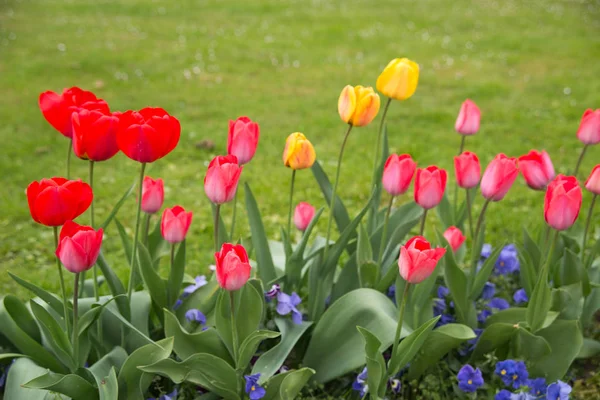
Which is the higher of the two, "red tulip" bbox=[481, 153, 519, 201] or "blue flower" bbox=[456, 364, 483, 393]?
"red tulip" bbox=[481, 153, 519, 201]

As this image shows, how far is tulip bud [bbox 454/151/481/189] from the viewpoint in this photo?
2.32 meters

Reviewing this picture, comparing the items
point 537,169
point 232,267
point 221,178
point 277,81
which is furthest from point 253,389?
point 277,81

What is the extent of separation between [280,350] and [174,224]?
1.75 ft

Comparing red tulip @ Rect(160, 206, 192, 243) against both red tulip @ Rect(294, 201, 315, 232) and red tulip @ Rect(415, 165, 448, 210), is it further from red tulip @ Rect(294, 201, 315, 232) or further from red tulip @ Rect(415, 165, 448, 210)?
red tulip @ Rect(415, 165, 448, 210)

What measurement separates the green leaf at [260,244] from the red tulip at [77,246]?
2.33 ft

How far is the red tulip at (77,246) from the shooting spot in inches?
68.1

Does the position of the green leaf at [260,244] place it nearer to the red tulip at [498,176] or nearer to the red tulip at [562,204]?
the red tulip at [498,176]

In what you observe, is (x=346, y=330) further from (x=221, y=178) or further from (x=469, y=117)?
(x=469, y=117)

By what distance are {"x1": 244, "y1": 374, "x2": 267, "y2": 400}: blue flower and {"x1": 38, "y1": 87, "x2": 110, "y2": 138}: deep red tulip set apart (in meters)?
0.91

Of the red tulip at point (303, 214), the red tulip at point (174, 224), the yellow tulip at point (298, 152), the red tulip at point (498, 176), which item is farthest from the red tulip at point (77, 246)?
the red tulip at point (498, 176)

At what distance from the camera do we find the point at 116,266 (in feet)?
12.2

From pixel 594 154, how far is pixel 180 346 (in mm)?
4262

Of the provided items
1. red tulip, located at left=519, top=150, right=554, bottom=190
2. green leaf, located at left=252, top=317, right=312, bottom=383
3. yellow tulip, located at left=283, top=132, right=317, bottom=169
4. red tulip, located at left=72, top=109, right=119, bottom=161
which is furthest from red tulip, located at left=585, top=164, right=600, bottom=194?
red tulip, located at left=72, top=109, right=119, bottom=161

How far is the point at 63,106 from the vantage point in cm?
204
